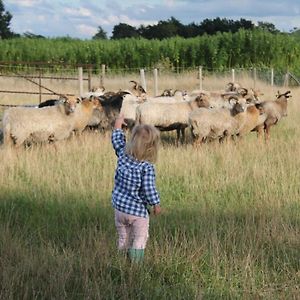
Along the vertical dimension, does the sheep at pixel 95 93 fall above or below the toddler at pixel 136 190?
above

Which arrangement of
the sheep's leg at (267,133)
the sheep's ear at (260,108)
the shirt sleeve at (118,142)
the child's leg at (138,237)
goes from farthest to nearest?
1. the sheep's ear at (260,108)
2. the sheep's leg at (267,133)
3. the shirt sleeve at (118,142)
4. the child's leg at (138,237)

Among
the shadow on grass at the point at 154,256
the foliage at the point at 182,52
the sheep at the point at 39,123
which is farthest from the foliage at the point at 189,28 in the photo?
the shadow on grass at the point at 154,256

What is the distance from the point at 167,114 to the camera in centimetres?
1499

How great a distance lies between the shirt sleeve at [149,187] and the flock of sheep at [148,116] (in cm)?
782

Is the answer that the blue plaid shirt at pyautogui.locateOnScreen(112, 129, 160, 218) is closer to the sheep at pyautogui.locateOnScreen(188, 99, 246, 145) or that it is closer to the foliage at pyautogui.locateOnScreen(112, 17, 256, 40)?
the sheep at pyautogui.locateOnScreen(188, 99, 246, 145)

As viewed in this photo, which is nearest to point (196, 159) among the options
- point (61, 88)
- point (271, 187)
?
point (271, 187)

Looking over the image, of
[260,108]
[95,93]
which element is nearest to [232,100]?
[260,108]

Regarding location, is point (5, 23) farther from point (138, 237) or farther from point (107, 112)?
point (138, 237)

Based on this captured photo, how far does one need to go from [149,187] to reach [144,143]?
0.42m

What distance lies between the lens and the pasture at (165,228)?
204 inches

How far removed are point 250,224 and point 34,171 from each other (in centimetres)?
468

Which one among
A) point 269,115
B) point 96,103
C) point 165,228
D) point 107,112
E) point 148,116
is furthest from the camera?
point 107,112

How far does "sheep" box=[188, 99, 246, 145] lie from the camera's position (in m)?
14.1

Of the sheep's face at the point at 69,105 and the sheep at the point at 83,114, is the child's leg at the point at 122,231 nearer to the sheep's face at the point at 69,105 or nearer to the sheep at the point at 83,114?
the sheep's face at the point at 69,105
